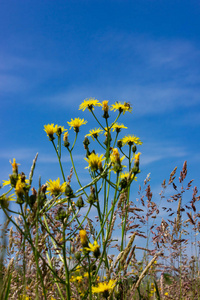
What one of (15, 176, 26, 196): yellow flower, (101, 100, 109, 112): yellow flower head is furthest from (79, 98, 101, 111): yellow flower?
(15, 176, 26, 196): yellow flower

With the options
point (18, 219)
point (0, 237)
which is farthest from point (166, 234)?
point (0, 237)

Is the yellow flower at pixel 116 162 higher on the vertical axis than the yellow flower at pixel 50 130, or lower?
lower

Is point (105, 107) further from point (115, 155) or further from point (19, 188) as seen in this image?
point (19, 188)

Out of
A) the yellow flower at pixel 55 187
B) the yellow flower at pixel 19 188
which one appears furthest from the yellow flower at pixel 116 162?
the yellow flower at pixel 19 188

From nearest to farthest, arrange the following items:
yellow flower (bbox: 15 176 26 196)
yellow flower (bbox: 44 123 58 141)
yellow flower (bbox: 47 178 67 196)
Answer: yellow flower (bbox: 15 176 26 196), yellow flower (bbox: 47 178 67 196), yellow flower (bbox: 44 123 58 141)

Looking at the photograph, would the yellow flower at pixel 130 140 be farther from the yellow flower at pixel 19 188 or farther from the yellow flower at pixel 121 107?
the yellow flower at pixel 19 188

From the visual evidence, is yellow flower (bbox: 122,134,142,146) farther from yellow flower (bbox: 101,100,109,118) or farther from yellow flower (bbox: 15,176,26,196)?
yellow flower (bbox: 15,176,26,196)

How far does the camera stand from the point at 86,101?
161 inches

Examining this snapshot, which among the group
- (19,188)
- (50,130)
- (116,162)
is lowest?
(19,188)

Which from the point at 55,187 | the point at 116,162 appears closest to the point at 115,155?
the point at 116,162

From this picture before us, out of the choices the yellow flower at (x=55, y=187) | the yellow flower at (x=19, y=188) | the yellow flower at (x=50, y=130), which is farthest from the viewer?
the yellow flower at (x=50, y=130)

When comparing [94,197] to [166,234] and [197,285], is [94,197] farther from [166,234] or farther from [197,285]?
[197,285]

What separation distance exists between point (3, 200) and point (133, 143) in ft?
6.09

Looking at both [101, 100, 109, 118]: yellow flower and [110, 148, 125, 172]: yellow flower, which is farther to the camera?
[101, 100, 109, 118]: yellow flower
